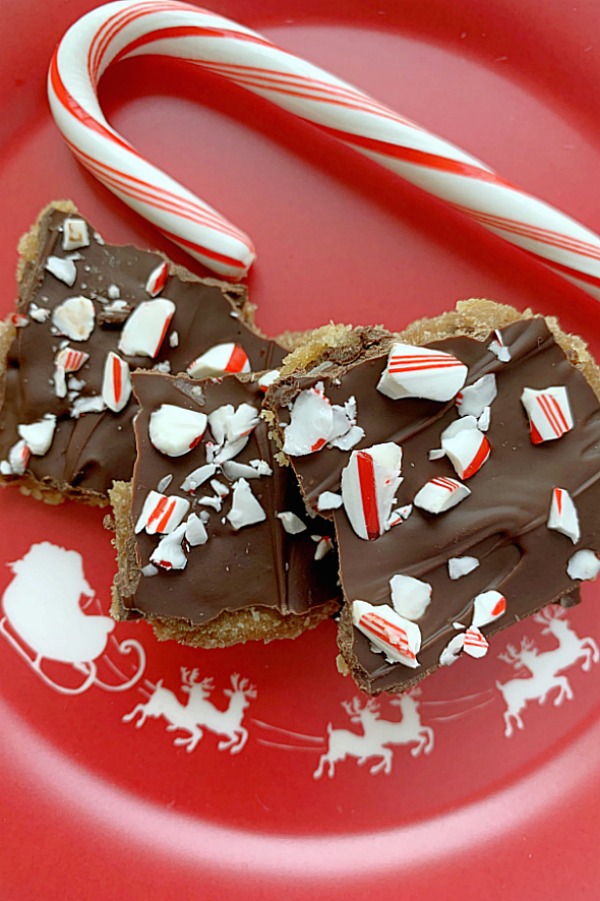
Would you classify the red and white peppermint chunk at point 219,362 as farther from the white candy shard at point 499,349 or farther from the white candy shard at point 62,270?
the white candy shard at point 499,349

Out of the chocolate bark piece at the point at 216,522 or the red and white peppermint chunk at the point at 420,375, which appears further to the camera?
the chocolate bark piece at the point at 216,522

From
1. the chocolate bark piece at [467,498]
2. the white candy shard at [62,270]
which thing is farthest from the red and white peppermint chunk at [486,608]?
the white candy shard at [62,270]

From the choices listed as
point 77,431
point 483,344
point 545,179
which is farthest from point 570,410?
point 77,431

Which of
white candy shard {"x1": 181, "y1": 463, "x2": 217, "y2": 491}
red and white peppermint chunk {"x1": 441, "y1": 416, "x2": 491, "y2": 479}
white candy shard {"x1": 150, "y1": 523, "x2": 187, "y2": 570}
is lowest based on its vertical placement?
white candy shard {"x1": 150, "y1": 523, "x2": 187, "y2": 570}

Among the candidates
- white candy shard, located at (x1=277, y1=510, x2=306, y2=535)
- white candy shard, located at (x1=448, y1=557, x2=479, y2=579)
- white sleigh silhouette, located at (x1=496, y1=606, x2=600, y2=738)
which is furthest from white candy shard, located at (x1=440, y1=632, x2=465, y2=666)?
white sleigh silhouette, located at (x1=496, y1=606, x2=600, y2=738)

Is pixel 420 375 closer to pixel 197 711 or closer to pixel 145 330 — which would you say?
pixel 145 330

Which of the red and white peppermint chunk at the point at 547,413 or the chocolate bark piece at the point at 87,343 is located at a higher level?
the red and white peppermint chunk at the point at 547,413

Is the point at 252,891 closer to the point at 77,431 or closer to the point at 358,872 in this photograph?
the point at 358,872

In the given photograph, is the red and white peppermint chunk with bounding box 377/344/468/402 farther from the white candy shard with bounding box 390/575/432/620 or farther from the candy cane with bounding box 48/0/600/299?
the candy cane with bounding box 48/0/600/299
